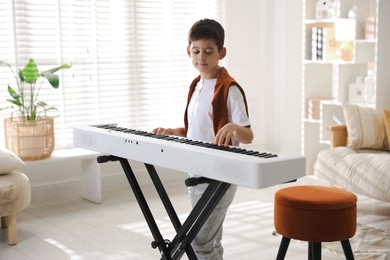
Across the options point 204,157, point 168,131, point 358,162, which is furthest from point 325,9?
point 204,157

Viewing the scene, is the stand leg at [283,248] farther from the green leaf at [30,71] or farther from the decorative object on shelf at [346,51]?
the decorative object on shelf at [346,51]

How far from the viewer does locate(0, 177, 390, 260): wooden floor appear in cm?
374

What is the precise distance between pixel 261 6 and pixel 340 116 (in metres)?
1.39

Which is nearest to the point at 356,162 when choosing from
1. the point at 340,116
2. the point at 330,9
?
the point at 340,116

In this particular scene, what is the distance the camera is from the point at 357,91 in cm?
540

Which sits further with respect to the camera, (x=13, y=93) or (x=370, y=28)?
(x=370, y=28)

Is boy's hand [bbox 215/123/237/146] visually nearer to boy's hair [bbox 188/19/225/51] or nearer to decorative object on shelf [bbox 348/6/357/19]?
boy's hair [bbox 188/19/225/51]

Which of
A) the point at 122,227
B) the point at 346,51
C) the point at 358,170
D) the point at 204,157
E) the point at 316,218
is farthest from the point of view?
the point at 346,51

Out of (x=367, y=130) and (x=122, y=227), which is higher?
(x=367, y=130)

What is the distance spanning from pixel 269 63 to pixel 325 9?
0.95 meters

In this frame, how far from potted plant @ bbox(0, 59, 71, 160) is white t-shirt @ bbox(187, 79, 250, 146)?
7.06 feet

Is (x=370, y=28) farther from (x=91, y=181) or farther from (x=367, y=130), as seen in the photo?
(x=91, y=181)

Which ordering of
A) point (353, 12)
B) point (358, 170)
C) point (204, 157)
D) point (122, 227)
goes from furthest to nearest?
1. point (353, 12)
2. point (358, 170)
3. point (122, 227)
4. point (204, 157)

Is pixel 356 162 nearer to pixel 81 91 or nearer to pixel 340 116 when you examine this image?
pixel 340 116
